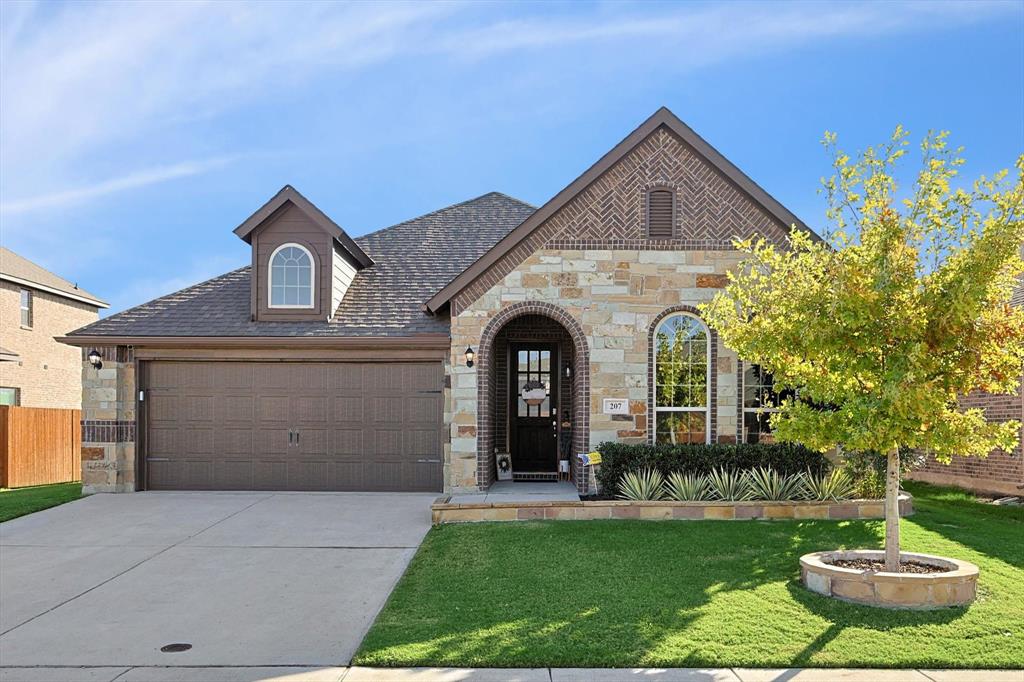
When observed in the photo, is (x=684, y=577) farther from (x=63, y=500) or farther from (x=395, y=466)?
(x=63, y=500)

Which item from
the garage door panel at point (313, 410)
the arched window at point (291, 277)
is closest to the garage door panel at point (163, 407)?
the garage door panel at point (313, 410)

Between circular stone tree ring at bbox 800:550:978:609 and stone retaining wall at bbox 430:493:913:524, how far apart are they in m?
3.59

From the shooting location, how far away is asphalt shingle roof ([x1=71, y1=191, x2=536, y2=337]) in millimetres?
15266

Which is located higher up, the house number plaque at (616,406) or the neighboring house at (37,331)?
the neighboring house at (37,331)

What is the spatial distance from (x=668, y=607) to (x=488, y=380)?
7.15 m

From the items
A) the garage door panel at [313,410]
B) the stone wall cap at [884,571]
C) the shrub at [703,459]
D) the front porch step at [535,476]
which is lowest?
the front porch step at [535,476]

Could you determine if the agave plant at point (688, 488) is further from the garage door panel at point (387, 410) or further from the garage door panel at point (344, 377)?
the garage door panel at point (344, 377)

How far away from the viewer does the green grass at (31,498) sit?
1343cm

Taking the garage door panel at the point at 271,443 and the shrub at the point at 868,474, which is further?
the garage door panel at the point at 271,443

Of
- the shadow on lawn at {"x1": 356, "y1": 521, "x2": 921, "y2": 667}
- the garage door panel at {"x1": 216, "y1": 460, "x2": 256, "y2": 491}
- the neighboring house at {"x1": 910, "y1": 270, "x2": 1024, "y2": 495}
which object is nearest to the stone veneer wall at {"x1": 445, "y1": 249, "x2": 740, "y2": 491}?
the shadow on lawn at {"x1": 356, "y1": 521, "x2": 921, "y2": 667}

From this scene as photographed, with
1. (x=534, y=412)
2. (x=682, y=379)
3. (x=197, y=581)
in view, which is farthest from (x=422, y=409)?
(x=197, y=581)

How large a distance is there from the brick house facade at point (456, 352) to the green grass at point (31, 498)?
0.75m

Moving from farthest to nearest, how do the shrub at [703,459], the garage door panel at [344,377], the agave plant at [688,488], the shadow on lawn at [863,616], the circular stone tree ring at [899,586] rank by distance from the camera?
the garage door panel at [344,377] → the shrub at [703,459] → the agave plant at [688,488] → the circular stone tree ring at [899,586] → the shadow on lawn at [863,616]

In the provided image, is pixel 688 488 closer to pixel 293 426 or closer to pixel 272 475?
pixel 293 426
